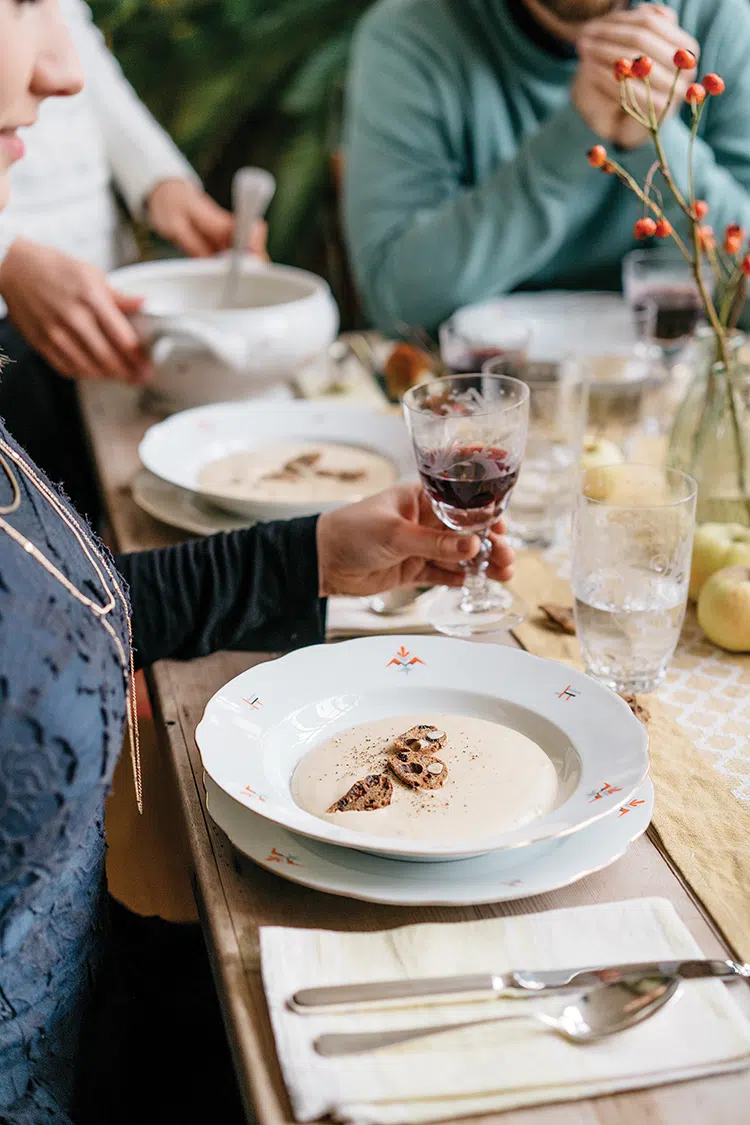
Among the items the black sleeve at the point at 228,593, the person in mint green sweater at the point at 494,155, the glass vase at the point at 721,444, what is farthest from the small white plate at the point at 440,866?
the person in mint green sweater at the point at 494,155

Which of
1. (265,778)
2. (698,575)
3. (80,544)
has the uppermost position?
(80,544)

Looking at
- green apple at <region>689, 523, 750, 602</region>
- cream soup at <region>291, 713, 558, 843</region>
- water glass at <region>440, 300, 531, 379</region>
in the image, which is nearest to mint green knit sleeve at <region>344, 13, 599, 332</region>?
water glass at <region>440, 300, 531, 379</region>

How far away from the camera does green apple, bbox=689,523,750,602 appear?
108 centimetres

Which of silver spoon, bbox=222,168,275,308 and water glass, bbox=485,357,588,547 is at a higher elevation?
silver spoon, bbox=222,168,275,308

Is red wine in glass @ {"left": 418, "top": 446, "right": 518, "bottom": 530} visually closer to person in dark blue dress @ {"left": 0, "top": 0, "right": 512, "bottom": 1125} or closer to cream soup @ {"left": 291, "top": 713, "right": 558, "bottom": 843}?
person in dark blue dress @ {"left": 0, "top": 0, "right": 512, "bottom": 1125}

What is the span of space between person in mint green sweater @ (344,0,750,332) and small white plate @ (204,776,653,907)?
1.45 meters

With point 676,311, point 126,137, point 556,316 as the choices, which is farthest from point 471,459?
point 126,137

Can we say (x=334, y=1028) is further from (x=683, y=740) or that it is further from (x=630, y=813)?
(x=683, y=740)

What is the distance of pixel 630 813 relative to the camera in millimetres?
745

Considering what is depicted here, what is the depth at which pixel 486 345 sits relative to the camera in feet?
4.86

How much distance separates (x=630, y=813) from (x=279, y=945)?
0.26m

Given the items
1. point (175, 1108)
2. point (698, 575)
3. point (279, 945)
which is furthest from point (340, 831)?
point (698, 575)

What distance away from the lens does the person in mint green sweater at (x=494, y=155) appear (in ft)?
6.44

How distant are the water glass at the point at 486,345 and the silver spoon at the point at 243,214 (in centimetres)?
42
